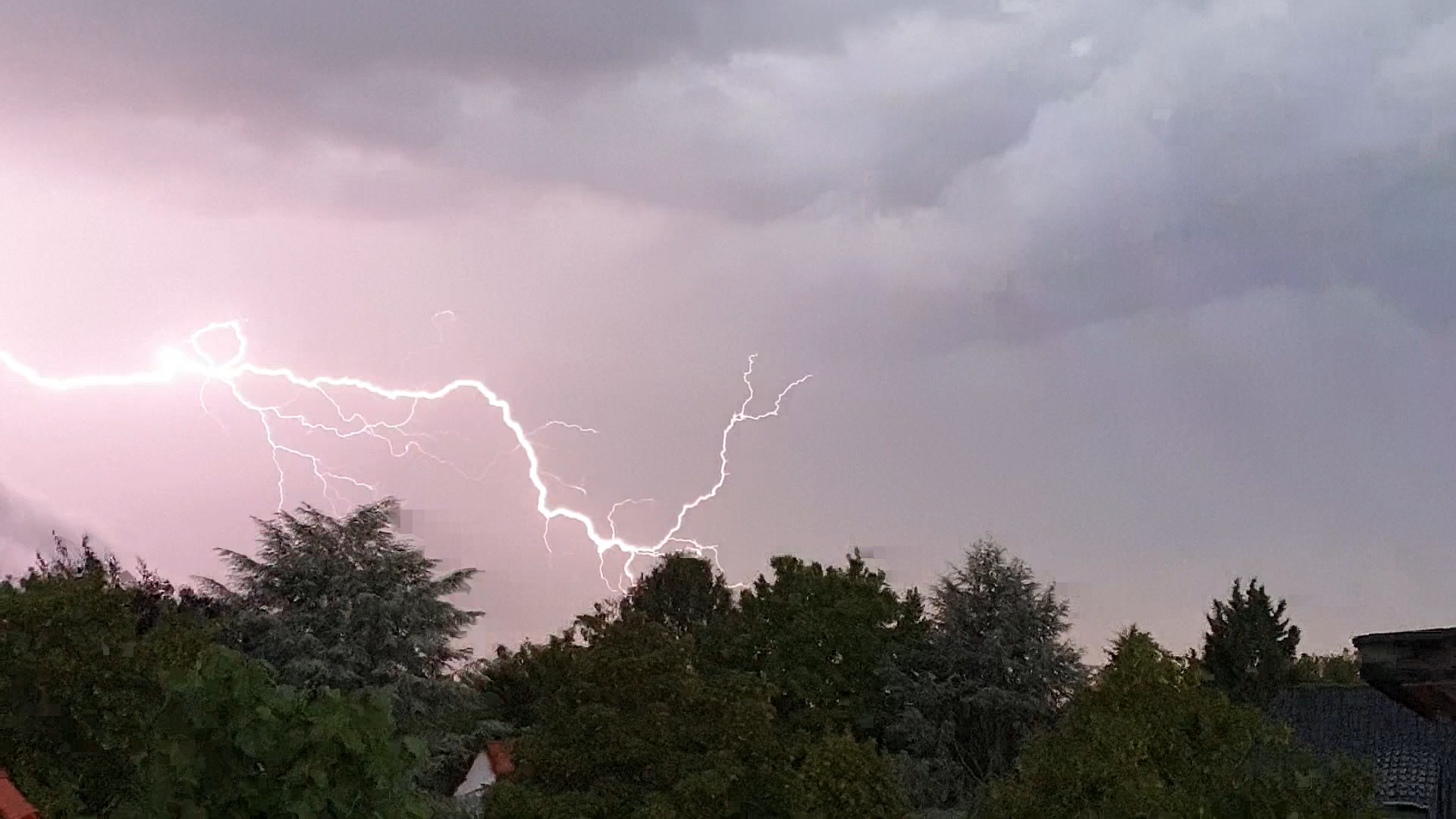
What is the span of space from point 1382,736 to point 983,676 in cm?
1324

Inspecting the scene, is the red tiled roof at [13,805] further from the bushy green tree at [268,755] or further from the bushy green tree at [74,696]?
the bushy green tree at [268,755]

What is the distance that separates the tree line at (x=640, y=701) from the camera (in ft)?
30.6

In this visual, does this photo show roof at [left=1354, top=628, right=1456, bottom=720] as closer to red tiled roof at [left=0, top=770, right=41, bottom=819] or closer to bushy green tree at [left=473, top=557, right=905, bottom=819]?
red tiled roof at [left=0, top=770, right=41, bottom=819]

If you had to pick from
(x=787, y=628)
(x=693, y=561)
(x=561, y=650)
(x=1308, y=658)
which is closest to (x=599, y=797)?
(x=561, y=650)

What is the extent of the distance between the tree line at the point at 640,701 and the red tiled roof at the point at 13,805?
1.66 ft

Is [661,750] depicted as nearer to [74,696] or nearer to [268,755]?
[74,696]

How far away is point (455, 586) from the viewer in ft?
139

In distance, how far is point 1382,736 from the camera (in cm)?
4931

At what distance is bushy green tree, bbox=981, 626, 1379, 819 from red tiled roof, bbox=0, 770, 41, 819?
10.7 meters

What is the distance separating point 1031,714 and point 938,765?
185 inches

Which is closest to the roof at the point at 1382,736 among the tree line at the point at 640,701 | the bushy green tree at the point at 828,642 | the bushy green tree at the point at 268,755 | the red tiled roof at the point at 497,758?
the tree line at the point at 640,701

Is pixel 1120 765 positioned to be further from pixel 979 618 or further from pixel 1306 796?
pixel 979 618

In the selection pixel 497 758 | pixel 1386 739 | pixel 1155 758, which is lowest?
pixel 1155 758

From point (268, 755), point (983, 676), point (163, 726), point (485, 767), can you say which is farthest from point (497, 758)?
point (268, 755)
